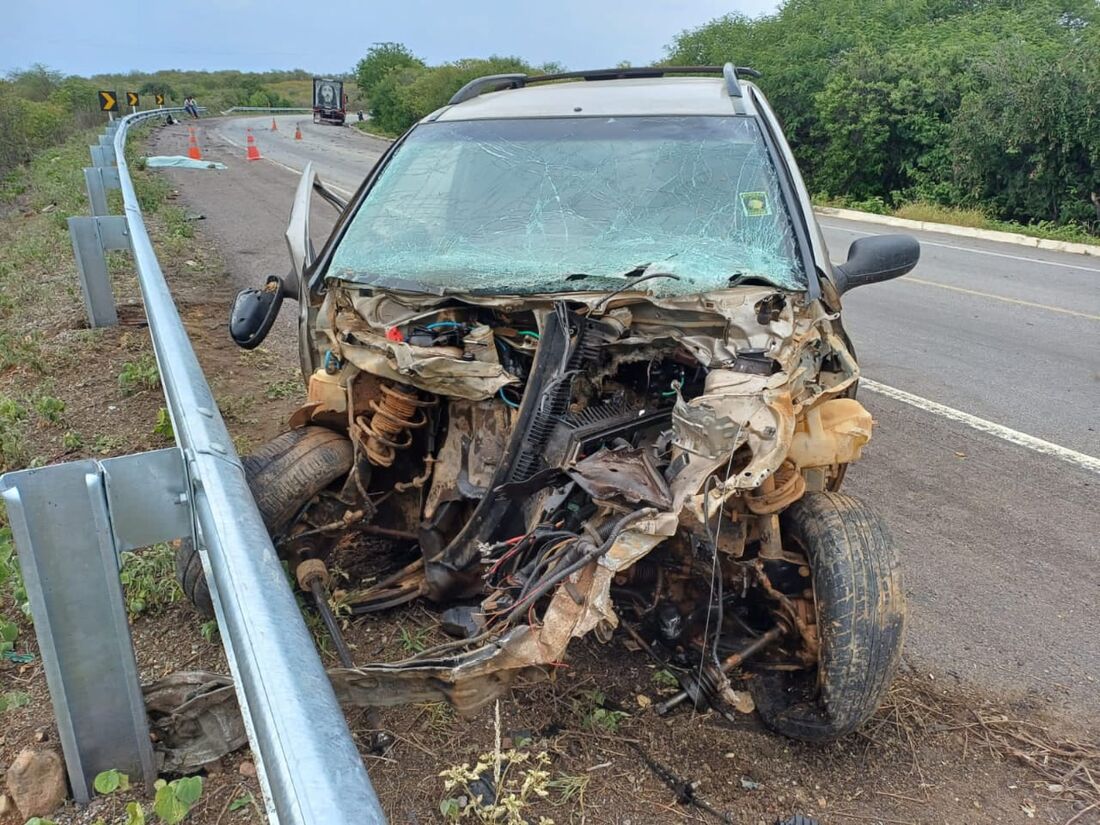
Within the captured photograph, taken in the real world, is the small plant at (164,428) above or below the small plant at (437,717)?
above

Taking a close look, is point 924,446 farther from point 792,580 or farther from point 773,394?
point 773,394

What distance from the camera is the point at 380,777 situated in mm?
2529

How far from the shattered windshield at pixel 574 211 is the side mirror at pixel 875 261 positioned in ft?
1.23

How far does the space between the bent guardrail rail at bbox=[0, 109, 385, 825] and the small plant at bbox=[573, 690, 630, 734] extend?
4.25 feet

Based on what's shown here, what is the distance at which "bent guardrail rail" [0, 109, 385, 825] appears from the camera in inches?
45.1

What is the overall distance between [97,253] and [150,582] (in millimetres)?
3306

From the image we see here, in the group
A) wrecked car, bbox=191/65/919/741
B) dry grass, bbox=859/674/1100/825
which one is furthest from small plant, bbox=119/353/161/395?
dry grass, bbox=859/674/1100/825

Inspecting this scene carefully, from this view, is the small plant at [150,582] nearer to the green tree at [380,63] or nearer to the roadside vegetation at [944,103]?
the roadside vegetation at [944,103]

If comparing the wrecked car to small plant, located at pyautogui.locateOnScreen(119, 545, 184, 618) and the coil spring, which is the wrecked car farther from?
small plant, located at pyautogui.locateOnScreen(119, 545, 184, 618)

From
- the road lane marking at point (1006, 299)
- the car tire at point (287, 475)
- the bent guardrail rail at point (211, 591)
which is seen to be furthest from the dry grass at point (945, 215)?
the bent guardrail rail at point (211, 591)

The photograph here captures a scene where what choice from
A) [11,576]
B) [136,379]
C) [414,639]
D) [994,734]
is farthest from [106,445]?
[994,734]

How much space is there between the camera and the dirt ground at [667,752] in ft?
8.14

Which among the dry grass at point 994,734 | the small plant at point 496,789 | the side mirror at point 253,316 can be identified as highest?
the side mirror at point 253,316

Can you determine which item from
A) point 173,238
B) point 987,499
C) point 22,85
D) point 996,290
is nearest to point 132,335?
point 173,238
